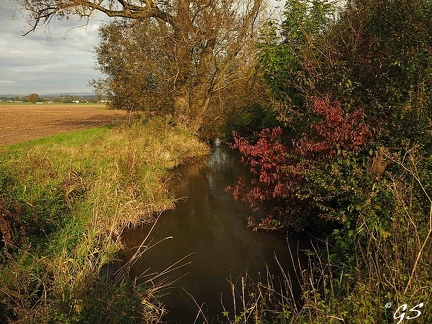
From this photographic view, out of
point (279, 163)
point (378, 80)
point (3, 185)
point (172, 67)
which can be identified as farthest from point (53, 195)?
point (172, 67)

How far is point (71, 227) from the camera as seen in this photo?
6.96 meters

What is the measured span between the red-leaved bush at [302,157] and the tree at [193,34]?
39.1ft

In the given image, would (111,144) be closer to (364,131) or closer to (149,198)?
(149,198)

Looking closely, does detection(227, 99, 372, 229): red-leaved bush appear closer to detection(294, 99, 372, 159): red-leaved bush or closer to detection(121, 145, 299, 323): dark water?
detection(294, 99, 372, 159): red-leaved bush

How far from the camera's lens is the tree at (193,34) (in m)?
18.6

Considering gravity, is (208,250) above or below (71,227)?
below

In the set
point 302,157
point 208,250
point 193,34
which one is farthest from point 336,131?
point 193,34

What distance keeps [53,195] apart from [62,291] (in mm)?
3590

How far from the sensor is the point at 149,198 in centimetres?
1055

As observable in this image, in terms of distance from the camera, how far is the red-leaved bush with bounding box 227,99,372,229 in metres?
6.93

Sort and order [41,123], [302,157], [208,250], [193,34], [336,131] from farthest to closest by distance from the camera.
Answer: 1. [41,123]
2. [193,34]
3. [208,250]
4. [302,157]
5. [336,131]

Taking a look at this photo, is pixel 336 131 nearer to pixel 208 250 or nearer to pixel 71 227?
pixel 208 250

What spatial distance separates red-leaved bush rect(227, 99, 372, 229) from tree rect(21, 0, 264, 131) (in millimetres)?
11909

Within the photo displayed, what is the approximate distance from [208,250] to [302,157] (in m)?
3.33
